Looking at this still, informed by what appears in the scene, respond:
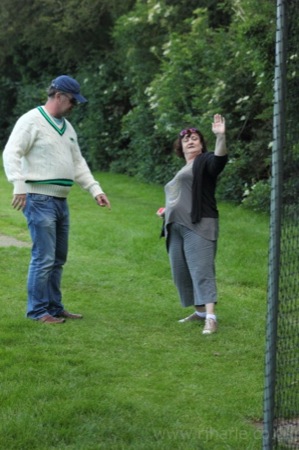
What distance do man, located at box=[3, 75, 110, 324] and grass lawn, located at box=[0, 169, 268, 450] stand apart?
0.39 m

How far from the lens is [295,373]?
5.70 metres

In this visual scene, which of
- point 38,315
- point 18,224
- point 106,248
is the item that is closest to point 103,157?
point 18,224

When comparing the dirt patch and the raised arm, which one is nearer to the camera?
the raised arm

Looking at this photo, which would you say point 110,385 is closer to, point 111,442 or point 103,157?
point 111,442

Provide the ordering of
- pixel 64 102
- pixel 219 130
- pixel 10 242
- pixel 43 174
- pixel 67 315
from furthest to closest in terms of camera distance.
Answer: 1. pixel 10 242
2. pixel 67 315
3. pixel 64 102
4. pixel 43 174
5. pixel 219 130

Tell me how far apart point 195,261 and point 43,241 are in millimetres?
1297

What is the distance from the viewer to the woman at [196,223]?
26.4 feet

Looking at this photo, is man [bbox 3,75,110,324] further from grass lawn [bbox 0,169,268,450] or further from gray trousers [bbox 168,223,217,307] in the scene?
gray trousers [bbox 168,223,217,307]

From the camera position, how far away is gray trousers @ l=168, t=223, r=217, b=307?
8.09 meters

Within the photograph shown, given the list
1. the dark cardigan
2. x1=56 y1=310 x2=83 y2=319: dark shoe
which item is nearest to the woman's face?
the dark cardigan

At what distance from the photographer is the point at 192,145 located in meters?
8.21

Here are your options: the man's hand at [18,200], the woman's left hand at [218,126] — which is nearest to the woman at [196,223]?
the woman's left hand at [218,126]

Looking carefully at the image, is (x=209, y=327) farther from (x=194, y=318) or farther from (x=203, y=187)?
(x=203, y=187)

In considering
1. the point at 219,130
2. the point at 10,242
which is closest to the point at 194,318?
the point at 219,130
